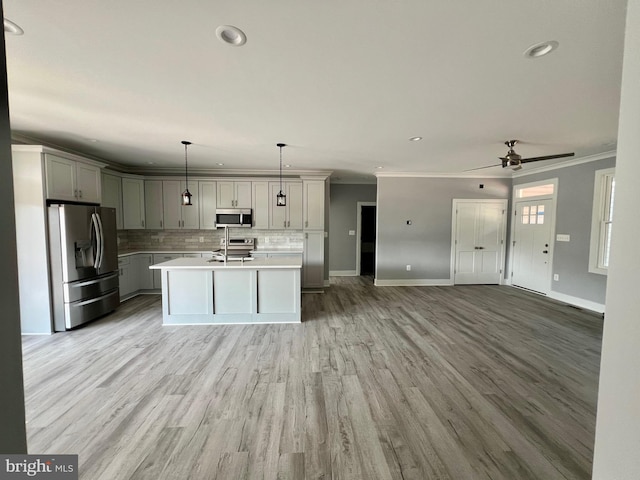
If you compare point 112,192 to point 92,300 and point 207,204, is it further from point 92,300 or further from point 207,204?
point 92,300

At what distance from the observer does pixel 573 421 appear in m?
1.97

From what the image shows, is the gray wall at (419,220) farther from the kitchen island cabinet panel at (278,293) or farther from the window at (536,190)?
the kitchen island cabinet panel at (278,293)

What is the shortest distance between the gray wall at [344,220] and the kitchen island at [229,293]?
348 cm

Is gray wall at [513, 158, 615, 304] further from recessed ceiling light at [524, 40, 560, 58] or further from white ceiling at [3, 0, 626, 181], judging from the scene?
recessed ceiling light at [524, 40, 560, 58]

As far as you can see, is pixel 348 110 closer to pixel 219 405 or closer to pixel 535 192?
pixel 219 405

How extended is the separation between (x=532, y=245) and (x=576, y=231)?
0.95m

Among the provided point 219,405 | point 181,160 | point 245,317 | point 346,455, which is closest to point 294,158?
point 181,160

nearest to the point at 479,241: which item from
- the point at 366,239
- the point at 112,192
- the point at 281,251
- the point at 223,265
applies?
the point at 366,239

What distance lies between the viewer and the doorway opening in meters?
7.34

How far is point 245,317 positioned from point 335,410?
221 centimetres

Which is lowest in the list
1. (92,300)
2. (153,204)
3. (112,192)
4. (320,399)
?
(320,399)

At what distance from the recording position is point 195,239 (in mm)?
5820

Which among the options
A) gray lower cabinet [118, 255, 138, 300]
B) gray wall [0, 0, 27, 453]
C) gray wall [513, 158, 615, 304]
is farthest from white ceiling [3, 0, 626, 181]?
gray lower cabinet [118, 255, 138, 300]

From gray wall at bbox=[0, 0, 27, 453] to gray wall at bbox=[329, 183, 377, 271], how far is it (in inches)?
256
